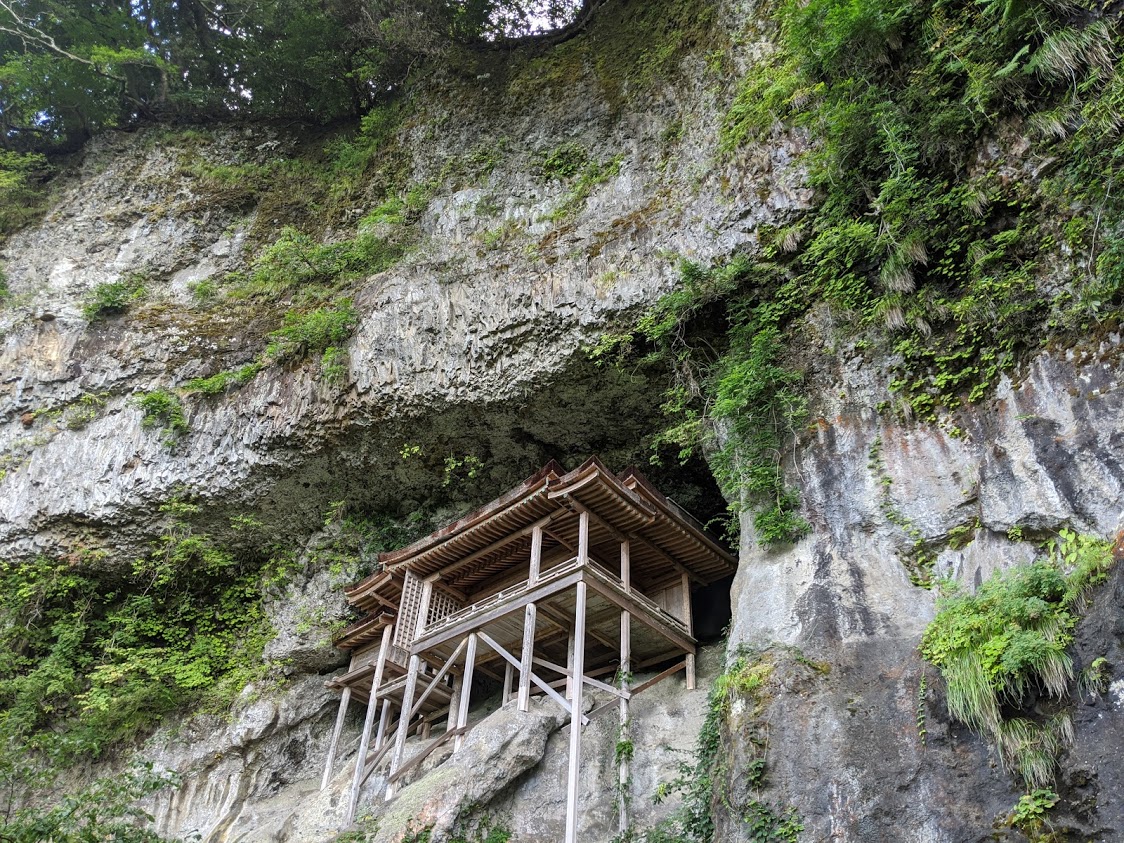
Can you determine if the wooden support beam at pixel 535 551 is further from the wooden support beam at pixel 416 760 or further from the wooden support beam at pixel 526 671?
the wooden support beam at pixel 416 760

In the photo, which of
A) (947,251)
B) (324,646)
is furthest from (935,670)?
(324,646)

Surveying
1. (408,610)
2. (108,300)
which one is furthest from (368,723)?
(108,300)

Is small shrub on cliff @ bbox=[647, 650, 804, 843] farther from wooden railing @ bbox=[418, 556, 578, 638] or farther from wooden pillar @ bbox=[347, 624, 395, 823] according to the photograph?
wooden pillar @ bbox=[347, 624, 395, 823]

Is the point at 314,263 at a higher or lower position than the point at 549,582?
higher

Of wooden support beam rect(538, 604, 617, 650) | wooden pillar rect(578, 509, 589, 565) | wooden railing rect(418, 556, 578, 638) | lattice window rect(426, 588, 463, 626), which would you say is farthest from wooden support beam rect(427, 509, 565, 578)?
wooden support beam rect(538, 604, 617, 650)

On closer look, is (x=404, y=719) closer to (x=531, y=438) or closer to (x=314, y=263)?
(x=531, y=438)

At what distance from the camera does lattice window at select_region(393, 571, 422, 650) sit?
1521 centimetres

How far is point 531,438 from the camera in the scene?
16.1 meters

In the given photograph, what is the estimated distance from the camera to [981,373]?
10.0 meters

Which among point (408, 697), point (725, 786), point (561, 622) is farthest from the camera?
point (561, 622)

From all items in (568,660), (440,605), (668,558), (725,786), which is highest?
(668,558)

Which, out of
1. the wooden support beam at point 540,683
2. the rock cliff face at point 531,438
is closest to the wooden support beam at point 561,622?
the wooden support beam at point 540,683

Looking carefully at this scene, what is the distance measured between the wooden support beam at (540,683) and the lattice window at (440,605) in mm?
1731

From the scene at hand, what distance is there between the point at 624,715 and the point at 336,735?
22.3 feet
